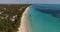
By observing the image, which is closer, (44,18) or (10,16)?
(10,16)

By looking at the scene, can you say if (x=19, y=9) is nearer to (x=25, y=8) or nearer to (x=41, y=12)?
(x=25, y=8)

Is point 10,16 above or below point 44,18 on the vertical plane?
above

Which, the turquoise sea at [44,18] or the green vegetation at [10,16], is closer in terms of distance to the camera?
the green vegetation at [10,16]

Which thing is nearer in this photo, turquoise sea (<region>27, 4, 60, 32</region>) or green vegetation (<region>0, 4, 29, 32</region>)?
green vegetation (<region>0, 4, 29, 32</region>)
